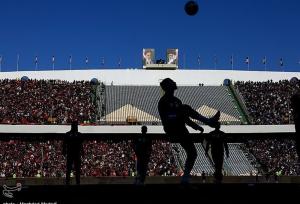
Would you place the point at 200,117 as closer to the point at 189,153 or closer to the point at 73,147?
the point at 189,153

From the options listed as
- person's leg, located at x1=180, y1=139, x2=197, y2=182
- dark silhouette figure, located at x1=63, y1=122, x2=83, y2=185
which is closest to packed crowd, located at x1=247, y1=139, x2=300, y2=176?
dark silhouette figure, located at x1=63, y1=122, x2=83, y2=185

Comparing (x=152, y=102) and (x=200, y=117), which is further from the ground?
(x=200, y=117)

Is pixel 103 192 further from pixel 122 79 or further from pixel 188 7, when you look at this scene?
pixel 122 79

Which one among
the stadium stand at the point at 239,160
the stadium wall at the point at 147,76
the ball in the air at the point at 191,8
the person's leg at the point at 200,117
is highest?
the ball in the air at the point at 191,8

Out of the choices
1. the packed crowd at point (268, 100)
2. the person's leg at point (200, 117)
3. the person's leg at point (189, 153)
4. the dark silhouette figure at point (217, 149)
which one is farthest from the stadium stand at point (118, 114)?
the person's leg at point (200, 117)

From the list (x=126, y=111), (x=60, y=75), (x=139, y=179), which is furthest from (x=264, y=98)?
(x=139, y=179)

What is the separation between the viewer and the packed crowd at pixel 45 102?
46.4 metres

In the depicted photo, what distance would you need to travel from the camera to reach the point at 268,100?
53.0 metres

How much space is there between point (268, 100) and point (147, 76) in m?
17.4

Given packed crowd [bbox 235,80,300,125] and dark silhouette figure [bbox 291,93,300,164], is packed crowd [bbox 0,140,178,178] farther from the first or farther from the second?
dark silhouette figure [bbox 291,93,300,164]

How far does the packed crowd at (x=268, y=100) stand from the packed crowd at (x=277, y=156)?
6.81 m

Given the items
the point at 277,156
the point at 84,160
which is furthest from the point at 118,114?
the point at 277,156

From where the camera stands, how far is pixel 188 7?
14.1 metres

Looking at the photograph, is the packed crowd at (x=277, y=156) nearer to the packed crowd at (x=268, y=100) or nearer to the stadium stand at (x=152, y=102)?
the packed crowd at (x=268, y=100)
